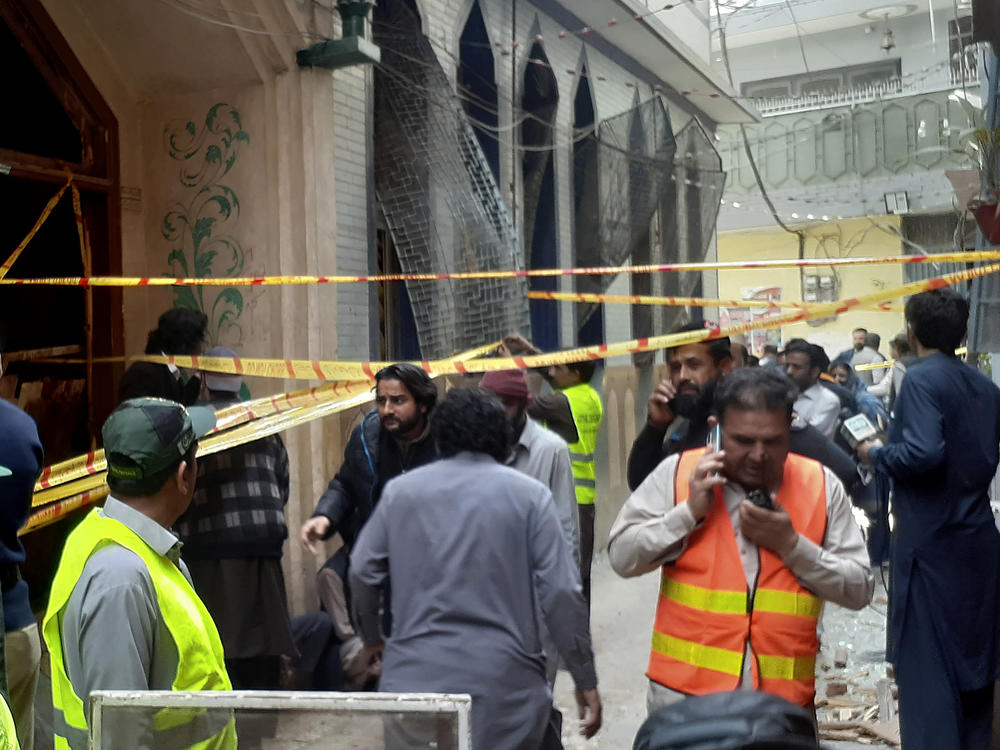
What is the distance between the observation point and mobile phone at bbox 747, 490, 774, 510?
2.60 meters

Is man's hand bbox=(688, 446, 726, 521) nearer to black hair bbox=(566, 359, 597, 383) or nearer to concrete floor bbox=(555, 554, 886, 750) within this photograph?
concrete floor bbox=(555, 554, 886, 750)

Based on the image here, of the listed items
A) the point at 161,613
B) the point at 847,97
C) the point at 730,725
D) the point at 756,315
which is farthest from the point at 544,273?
the point at 847,97

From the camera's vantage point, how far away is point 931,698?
4.07 meters

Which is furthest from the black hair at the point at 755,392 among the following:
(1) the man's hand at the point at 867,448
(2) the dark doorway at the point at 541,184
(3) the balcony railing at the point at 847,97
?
(3) the balcony railing at the point at 847,97

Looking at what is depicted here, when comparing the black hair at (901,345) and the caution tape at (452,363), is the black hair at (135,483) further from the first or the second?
the black hair at (901,345)

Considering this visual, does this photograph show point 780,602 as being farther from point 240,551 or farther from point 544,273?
point 544,273

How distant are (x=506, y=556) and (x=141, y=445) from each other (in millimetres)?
1201

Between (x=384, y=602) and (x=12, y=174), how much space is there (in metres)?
3.43

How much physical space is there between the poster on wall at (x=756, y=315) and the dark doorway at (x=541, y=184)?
5.75m

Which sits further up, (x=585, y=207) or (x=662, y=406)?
(x=585, y=207)

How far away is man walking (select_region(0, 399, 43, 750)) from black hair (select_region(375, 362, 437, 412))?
1.34 m

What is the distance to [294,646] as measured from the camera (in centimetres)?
448

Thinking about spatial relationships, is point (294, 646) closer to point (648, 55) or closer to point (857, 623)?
point (857, 623)

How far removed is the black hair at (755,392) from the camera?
2682 millimetres
